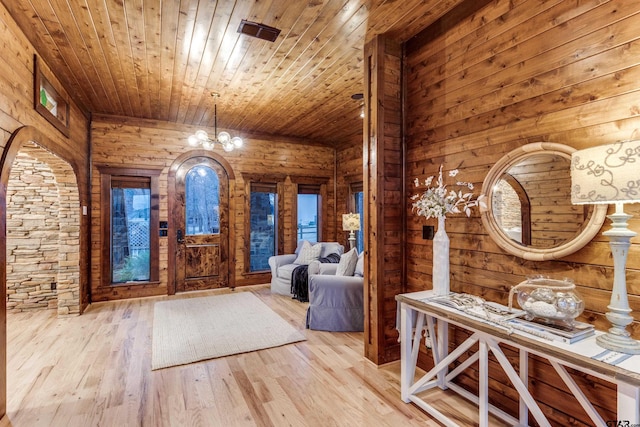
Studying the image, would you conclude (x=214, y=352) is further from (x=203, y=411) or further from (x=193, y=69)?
(x=193, y=69)

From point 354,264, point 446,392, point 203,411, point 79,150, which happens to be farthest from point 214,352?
→ point 79,150

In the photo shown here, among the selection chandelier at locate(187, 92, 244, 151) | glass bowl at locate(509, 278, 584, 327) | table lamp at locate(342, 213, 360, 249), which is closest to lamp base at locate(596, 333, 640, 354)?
glass bowl at locate(509, 278, 584, 327)

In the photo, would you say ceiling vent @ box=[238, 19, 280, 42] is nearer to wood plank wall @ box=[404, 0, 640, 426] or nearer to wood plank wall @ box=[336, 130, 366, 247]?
wood plank wall @ box=[404, 0, 640, 426]

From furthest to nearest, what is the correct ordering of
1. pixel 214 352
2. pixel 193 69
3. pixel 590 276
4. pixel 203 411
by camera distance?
pixel 193 69, pixel 214 352, pixel 203 411, pixel 590 276

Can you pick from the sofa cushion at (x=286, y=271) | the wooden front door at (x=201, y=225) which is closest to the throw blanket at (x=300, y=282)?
the sofa cushion at (x=286, y=271)

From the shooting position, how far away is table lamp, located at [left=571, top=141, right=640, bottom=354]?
1354 mm

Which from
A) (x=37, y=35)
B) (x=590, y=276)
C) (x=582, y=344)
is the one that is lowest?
(x=582, y=344)

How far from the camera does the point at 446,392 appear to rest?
2.58m

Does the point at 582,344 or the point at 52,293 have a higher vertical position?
the point at 582,344

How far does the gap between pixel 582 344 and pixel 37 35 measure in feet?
15.1

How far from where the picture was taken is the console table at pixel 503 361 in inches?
53.1

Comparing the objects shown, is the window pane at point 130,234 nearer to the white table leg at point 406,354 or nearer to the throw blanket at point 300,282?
the throw blanket at point 300,282

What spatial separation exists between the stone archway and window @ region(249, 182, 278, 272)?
9.27 feet

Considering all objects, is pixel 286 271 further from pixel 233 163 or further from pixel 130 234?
pixel 130 234
